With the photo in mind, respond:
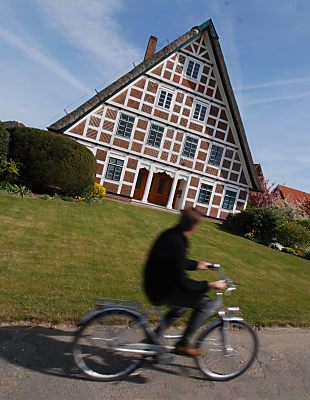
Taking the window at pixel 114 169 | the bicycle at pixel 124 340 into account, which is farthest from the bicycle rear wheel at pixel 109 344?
the window at pixel 114 169

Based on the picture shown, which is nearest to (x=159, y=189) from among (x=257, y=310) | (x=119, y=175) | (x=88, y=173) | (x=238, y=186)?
(x=119, y=175)

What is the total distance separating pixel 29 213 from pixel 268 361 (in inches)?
341

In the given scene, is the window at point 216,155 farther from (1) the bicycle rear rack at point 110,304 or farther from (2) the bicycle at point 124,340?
(1) the bicycle rear rack at point 110,304

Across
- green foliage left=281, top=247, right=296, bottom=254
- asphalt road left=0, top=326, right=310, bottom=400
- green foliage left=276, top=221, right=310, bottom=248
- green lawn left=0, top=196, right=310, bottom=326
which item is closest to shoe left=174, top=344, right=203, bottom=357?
asphalt road left=0, top=326, right=310, bottom=400

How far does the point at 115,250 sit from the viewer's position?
863 centimetres

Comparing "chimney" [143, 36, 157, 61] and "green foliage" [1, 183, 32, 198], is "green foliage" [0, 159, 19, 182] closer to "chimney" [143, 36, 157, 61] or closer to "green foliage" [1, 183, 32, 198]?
"green foliage" [1, 183, 32, 198]

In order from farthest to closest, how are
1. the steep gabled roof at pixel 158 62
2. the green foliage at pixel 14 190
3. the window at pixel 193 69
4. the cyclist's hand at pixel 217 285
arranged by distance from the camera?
the window at pixel 193 69 → the steep gabled roof at pixel 158 62 → the green foliage at pixel 14 190 → the cyclist's hand at pixel 217 285

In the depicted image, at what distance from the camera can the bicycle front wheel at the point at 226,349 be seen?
11.9 ft

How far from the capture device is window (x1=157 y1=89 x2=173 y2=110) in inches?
888

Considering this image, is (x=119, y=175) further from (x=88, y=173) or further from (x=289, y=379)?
(x=289, y=379)

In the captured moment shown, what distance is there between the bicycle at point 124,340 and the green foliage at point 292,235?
15.9 meters

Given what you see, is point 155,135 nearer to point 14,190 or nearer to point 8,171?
point 8,171

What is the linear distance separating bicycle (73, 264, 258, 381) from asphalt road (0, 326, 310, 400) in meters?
0.12

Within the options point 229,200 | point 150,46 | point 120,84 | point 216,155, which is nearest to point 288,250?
point 229,200
